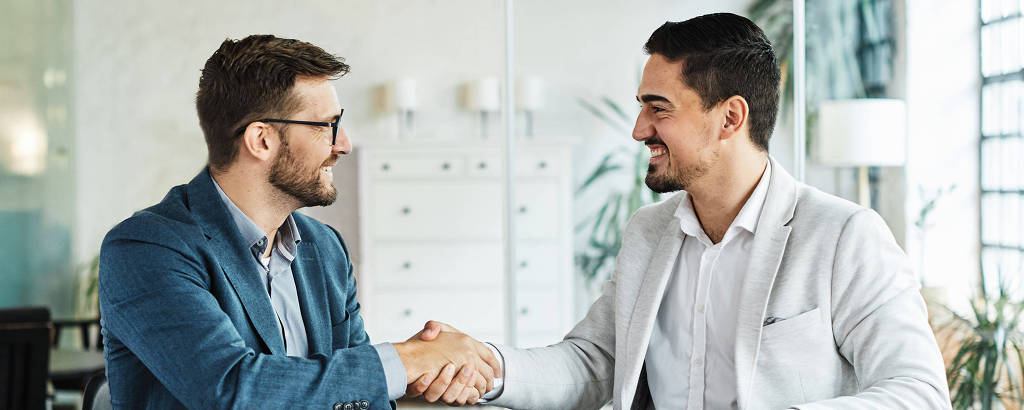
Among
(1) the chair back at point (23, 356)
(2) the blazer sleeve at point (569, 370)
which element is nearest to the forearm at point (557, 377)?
(2) the blazer sleeve at point (569, 370)

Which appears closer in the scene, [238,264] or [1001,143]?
[238,264]

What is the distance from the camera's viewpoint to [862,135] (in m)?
3.38

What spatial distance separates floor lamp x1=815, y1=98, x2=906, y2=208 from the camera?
3.35m

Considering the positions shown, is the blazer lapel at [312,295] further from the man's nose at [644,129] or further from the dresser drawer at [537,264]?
the dresser drawer at [537,264]

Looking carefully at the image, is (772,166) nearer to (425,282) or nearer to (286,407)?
(286,407)

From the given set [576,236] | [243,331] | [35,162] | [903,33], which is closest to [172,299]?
[243,331]

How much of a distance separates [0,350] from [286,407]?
2046 mm

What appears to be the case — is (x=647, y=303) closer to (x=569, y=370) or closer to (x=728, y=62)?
(x=569, y=370)

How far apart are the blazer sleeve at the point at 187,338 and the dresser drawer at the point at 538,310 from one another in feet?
8.14

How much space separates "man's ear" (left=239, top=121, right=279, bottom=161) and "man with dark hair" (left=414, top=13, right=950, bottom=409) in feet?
1.68

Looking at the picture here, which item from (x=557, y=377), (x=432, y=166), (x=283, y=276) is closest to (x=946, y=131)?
(x=557, y=377)

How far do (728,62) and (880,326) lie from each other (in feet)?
1.93

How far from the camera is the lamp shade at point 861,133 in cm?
335

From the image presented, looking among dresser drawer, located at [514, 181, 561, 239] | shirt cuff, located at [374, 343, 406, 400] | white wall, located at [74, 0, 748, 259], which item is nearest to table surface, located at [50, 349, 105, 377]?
white wall, located at [74, 0, 748, 259]
